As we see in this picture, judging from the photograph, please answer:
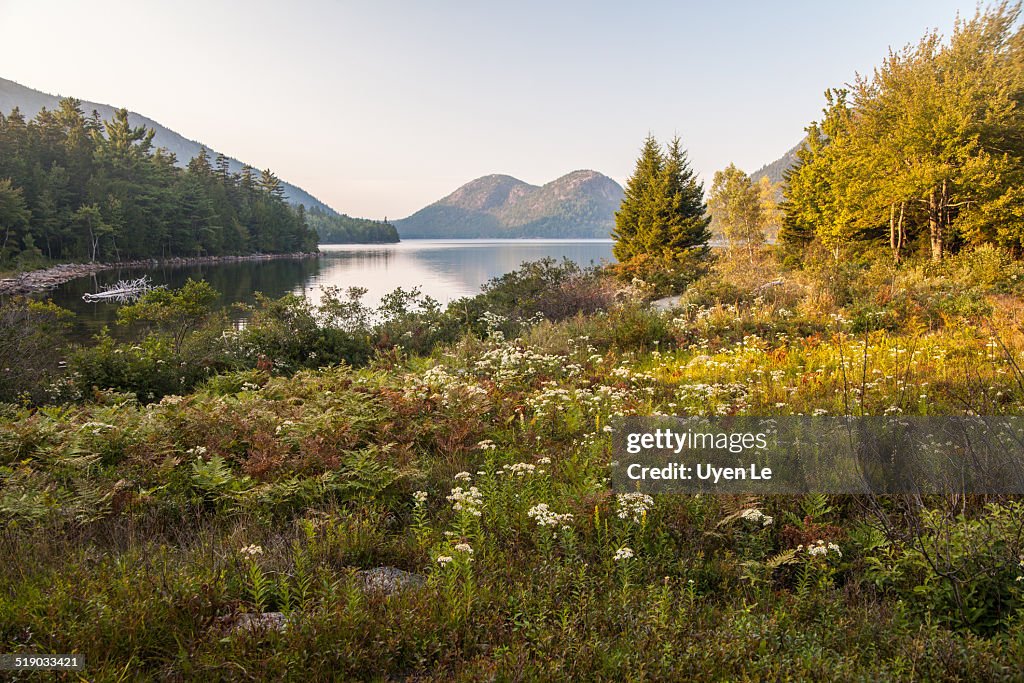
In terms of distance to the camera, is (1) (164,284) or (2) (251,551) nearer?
(2) (251,551)

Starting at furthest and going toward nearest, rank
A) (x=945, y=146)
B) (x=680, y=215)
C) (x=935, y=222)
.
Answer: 1. (x=680, y=215)
2. (x=935, y=222)
3. (x=945, y=146)

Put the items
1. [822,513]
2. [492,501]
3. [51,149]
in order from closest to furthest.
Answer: [822,513]
[492,501]
[51,149]

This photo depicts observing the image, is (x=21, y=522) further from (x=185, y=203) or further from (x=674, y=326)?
(x=185, y=203)

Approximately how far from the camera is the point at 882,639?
107 inches

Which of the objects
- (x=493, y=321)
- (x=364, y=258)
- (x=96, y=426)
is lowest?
(x=96, y=426)

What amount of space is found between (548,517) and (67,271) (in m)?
59.8

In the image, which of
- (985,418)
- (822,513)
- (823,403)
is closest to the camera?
(985,418)

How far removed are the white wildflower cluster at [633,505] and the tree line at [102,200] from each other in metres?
56.9

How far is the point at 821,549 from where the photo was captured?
319 centimetres

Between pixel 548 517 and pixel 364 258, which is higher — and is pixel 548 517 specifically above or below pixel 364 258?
below

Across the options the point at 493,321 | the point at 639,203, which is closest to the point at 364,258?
the point at 639,203

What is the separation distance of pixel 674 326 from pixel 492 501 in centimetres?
785

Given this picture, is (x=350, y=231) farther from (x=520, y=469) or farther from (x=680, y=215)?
(x=520, y=469)

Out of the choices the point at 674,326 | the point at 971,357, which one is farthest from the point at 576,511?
the point at 674,326
